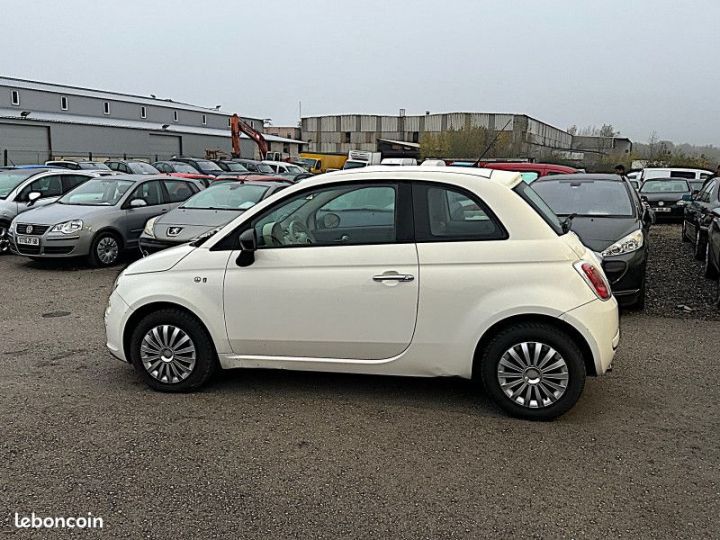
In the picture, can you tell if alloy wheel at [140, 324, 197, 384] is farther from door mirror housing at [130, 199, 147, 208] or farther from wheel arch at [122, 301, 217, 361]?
door mirror housing at [130, 199, 147, 208]

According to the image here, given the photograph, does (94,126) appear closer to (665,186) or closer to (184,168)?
(184,168)

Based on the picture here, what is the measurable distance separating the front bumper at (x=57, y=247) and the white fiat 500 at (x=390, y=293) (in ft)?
20.2

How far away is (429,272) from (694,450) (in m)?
2.03

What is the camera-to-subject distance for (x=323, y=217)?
4.82 m

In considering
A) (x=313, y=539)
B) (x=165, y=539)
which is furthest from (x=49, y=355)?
(x=313, y=539)

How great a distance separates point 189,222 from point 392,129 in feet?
257

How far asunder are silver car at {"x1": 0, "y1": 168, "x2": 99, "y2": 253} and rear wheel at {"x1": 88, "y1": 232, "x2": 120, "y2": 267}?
2038mm

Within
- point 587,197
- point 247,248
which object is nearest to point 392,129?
point 587,197

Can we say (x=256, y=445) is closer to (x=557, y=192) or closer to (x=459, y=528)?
(x=459, y=528)

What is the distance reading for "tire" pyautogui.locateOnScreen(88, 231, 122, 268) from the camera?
10.8 meters

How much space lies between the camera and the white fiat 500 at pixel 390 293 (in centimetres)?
438

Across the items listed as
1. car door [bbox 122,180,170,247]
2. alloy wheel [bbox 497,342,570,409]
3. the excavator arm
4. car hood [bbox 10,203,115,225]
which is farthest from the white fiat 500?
the excavator arm

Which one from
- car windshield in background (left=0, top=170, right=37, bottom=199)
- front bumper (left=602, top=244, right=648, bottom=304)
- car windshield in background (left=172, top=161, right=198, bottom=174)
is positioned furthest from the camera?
car windshield in background (left=172, top=161, right=198, bottom=174)

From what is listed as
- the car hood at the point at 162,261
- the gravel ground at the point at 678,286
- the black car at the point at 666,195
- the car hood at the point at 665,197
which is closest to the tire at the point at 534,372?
the car hood at the point at 162,261
